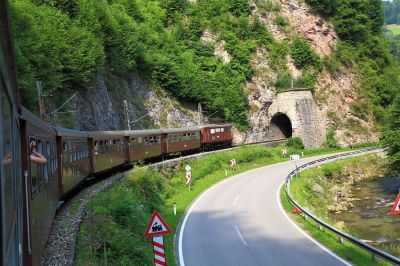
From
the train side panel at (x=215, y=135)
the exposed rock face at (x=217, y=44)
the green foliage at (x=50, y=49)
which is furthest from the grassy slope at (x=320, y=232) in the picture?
the exposed rock face at (x=217, y=44)

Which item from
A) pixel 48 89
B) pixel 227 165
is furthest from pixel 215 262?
pixel 227 165

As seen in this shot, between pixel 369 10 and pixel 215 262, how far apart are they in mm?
87992

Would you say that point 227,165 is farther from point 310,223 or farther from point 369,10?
point 369,10

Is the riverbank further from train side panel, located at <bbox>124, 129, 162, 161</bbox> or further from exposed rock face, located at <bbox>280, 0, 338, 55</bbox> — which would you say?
exposed rock face, located at <bbox>280, 0, 338, 55</bbox>

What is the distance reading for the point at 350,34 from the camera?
8094 centimetres

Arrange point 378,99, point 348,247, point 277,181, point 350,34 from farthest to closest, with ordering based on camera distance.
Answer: point 350,34 < point 378,99 < point 277,181 < point 348,247

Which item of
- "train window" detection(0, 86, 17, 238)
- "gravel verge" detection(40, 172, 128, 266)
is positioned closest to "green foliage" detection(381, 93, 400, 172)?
"gravel verge" detection(40, 172, 128, 266)

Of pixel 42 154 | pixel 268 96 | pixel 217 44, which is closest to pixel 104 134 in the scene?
pixel 42 154

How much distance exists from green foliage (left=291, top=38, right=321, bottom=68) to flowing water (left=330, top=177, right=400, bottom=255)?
31549 millimetres

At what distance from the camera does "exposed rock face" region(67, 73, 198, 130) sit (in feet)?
125

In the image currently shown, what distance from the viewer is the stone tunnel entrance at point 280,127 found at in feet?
228

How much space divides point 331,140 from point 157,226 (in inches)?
2346

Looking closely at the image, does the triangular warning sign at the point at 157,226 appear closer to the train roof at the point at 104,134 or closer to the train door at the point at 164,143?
the train roof at the point at 104,134

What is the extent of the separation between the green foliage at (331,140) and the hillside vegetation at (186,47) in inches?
304
